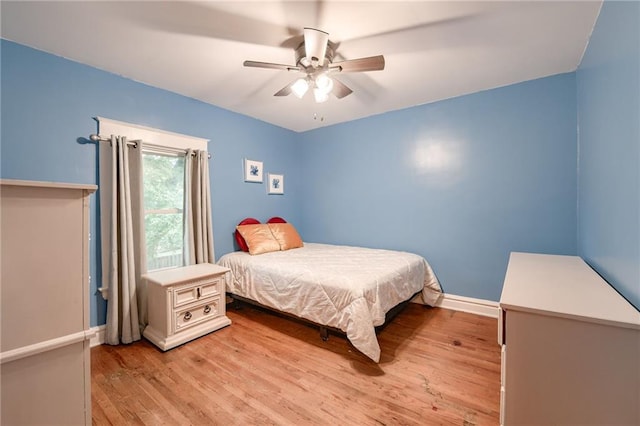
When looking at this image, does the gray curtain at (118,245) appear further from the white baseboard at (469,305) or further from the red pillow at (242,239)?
the white baseboard at (469,305)

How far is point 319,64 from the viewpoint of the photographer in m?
1.88

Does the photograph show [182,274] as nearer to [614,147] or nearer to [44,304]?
[44,304]

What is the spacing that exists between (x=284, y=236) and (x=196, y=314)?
1.41 metres

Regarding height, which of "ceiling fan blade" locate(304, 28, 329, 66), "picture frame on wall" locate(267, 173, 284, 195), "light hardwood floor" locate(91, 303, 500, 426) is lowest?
"light hardwood floor" locate(91, 303, 500, 426)

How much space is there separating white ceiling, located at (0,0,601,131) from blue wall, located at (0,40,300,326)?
130 mm

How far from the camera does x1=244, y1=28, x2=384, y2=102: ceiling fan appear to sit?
65.4 inches

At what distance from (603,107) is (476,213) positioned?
4.67 feet

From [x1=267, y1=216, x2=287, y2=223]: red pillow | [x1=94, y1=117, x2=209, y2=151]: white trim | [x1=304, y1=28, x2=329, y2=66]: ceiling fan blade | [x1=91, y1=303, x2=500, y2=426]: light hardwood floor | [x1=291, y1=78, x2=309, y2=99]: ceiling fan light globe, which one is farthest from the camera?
[x1=267, y1=216, x2=287, y2=223]: red pillow

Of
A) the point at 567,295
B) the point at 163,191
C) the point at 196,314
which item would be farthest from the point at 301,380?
the point at 163,191

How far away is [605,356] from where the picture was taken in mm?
876

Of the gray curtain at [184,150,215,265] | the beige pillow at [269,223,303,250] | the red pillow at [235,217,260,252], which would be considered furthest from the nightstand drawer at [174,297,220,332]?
the beige pillow at [269,223,303,250]

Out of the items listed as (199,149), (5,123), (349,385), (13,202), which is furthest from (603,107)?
(5,123)

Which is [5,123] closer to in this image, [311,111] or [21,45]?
[21,45]

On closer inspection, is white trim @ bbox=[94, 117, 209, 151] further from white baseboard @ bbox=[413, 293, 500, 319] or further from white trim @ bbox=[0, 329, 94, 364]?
white baseboard @ bbox=[413, 293, 500, 319]
